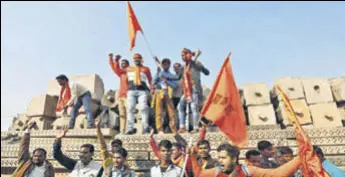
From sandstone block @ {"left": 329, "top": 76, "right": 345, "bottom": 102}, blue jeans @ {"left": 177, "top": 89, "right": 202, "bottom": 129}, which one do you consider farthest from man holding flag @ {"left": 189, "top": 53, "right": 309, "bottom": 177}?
sandstone block @ {"left": 329, "top": 76, "right": 345, "bottom": 102}

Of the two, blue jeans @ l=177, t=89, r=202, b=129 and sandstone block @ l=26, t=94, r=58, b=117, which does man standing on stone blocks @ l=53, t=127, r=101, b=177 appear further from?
sandstone block @ l=26, t=94, r=58, b=117

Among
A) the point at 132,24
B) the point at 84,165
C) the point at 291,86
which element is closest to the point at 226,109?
the point at 84,165

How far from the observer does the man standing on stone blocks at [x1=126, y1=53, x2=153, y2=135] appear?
6.42 metres

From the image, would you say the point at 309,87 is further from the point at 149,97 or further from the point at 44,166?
the point at 44,166

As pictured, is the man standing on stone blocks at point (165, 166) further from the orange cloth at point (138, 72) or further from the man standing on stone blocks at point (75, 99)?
the man standing on stone blocks at point (75, 99)

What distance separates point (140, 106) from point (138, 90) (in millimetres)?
366

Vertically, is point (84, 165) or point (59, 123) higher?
point (59, 123)

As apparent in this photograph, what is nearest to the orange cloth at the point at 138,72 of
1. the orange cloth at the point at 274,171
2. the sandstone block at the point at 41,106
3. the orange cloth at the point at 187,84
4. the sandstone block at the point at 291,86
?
the orange cloth at the point at 187,84

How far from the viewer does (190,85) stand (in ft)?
21.9

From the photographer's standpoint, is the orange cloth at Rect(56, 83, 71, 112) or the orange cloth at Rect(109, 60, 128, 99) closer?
the orange cloth at Rect(109, 60, 128, 99)

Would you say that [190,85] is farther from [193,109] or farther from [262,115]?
[262,115]

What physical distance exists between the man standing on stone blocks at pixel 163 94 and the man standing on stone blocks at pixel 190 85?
230mm

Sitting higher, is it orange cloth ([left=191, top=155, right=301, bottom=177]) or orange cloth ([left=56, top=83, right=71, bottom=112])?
orange cloth ([left=56, top=83, right=71, bottom=112])

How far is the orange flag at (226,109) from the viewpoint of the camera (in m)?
3.84
